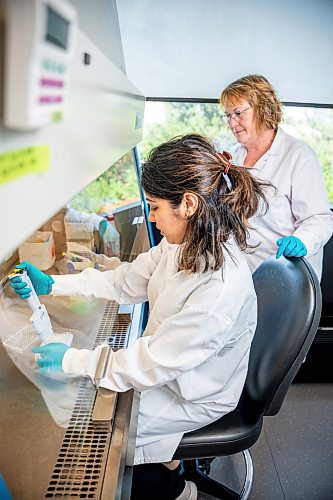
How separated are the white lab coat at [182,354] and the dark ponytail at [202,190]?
0.22ft

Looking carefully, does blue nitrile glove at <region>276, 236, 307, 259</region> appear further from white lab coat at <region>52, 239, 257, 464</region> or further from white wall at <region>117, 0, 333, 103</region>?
white wall at <region>117, 0, 333, 103</region>

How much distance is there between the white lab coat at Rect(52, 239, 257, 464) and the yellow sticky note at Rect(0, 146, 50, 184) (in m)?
0.70

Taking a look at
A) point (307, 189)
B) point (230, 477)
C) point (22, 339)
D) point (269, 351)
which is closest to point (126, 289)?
point (22, 339)

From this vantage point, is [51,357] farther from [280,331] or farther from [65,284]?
[280,331]

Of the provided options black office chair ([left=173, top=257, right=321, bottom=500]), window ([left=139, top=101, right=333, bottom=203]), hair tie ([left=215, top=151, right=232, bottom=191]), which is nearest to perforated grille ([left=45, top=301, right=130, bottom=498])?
black office chair ([left=173, top=257, right=321, bottom=500])

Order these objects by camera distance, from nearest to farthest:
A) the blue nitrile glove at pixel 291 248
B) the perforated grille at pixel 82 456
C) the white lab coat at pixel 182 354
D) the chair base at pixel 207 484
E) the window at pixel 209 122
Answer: the perforated grille at pixel 82 456, the white lab coat at pixel 182 354, the blue nitrile glove at pixel 291 248, the chair base at pixel 207 484, the window at pixel 209 122

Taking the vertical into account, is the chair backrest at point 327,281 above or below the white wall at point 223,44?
below

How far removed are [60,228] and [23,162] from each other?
1.14 m

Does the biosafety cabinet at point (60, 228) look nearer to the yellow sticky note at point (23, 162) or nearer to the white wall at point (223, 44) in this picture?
the yellow sticky note at point (23, 162)

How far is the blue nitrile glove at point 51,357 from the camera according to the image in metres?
1.04

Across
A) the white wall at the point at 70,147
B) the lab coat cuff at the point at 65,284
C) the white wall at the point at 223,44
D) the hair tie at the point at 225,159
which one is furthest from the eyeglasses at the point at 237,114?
the white wall at the point at 70,147

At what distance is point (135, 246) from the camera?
2.13 m

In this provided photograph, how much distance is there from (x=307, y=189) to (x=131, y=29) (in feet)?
5.19

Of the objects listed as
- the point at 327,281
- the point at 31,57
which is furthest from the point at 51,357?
the point at 327,281
